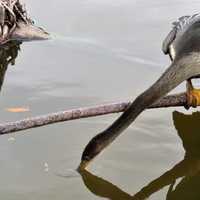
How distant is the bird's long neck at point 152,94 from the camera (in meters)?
3.07

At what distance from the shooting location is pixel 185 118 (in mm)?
Result: 4066

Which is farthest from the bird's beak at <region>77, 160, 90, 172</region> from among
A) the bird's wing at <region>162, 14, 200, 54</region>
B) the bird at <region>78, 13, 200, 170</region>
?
the bird's wing at <region>162, 14, 200, 54</region>

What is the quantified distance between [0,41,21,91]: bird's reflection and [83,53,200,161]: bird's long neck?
6.06 feet

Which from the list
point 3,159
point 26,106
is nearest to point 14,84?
point 26,106

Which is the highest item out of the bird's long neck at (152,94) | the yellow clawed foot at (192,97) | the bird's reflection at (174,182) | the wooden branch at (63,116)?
the bird's long neck at (152,94)

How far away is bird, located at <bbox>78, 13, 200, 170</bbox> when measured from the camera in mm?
3086

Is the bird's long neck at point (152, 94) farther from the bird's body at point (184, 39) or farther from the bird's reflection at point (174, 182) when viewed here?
the bird's reflection at point (174, 182)

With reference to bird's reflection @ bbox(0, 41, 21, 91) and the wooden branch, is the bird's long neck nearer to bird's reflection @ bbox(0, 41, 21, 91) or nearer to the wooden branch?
the wooden branch

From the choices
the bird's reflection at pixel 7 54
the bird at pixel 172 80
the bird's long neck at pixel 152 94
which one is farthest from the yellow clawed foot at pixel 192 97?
the bird's reflection at pixel 7 54

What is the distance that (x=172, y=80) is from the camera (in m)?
3.36

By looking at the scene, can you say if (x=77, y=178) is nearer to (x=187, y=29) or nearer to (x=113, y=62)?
(x=187, y=29)

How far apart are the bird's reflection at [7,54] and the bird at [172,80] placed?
1.60 meters

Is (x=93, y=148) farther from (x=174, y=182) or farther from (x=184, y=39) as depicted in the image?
(x=184, y=39)

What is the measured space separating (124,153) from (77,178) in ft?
1.30
